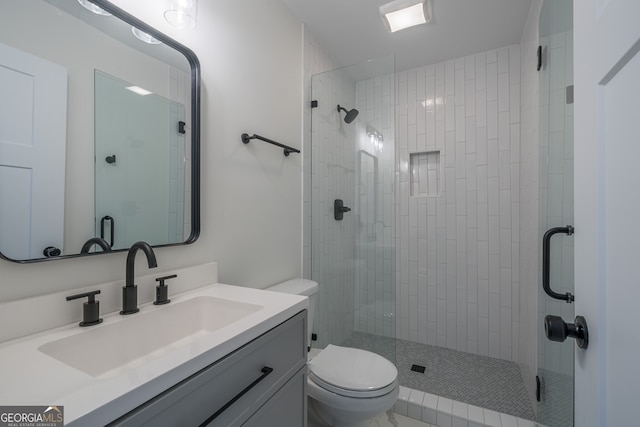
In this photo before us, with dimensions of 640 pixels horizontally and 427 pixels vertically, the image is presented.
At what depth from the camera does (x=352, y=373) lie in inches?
57.4

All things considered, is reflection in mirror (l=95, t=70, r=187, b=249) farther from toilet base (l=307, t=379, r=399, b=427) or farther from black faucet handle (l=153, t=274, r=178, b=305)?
toilet base (l=307, t=379, r=399, b=427)

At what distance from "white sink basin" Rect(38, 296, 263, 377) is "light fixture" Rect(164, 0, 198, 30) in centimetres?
107

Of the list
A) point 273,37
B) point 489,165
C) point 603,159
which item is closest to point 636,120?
point 603,159

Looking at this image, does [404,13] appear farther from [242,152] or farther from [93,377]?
[93,377]

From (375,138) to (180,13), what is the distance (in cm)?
Result: 139

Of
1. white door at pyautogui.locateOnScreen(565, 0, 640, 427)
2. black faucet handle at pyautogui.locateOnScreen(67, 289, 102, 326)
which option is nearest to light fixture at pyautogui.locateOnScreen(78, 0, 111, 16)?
black faucet handle at pyautogui.locateOnScreen(67, 289, 102, 326)

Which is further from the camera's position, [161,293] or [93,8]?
[161,293]

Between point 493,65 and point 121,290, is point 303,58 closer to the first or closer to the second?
point 493,65

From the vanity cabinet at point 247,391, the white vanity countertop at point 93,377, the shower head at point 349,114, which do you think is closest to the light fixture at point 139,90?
the white vanity countertop at point 93,377

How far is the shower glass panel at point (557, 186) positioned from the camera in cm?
100

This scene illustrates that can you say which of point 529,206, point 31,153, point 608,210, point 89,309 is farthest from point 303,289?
point 529,206

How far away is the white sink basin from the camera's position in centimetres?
79

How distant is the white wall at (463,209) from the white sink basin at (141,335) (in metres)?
2.00

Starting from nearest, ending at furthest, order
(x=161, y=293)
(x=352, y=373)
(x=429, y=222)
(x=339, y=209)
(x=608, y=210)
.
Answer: (x=608, y=210) → (x=161, y=293) → (x=352, y=373) → (x=339, y=209) → (x=429, y=222)
